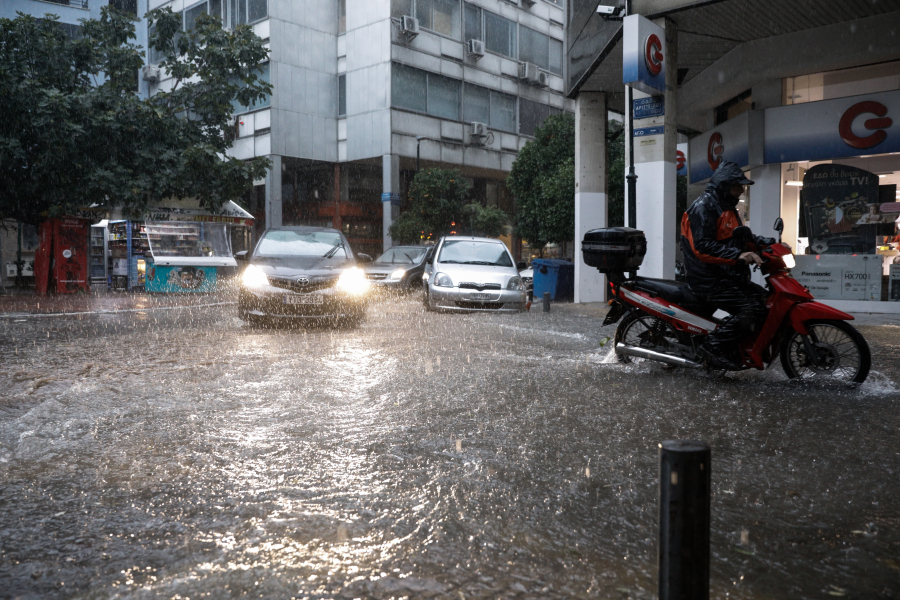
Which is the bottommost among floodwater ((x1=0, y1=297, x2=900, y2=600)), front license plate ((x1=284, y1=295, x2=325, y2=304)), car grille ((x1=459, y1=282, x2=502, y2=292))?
floodwater ((x1=0, y1=297, x2=900, y2=600))

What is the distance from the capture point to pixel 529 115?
44094mm

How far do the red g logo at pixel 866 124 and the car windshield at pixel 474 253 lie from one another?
272 inches

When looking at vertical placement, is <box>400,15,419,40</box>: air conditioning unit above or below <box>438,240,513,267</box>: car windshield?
above

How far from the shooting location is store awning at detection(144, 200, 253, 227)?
24266 millimetres

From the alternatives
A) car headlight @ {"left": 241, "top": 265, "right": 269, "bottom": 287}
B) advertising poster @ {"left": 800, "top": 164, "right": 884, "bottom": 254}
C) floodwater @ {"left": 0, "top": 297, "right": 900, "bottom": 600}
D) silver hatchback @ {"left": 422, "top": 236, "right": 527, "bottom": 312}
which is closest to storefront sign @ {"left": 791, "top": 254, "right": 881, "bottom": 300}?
advertising poster @ {"left": 800, "top": 164, "right": 884, "bottom": 254}

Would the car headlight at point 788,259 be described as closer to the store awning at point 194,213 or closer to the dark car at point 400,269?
the dark car at point 400,269

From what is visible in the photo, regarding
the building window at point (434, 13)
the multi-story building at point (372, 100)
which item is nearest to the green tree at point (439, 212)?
the multi-story building at point (372, 100)

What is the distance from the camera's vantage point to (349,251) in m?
13.0

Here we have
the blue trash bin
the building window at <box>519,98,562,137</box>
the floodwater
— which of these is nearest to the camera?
the floodwater

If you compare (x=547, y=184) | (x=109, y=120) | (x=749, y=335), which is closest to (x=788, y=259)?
(x=749, y=335)

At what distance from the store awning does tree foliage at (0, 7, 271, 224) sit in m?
0.49

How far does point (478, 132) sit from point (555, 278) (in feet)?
73.6

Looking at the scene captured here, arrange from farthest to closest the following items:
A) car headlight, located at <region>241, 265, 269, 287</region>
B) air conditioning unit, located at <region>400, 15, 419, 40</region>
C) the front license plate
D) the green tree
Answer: air conditioning unit, located at <region>400, 15, 419, 40</region>, the green tree, car headlight, located at <region>241, 265, 269, 287</region>, the front license plate

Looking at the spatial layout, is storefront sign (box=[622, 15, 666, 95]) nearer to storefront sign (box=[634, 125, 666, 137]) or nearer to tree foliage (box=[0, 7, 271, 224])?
storefront sign (box=[634, 125, 666, 137])
